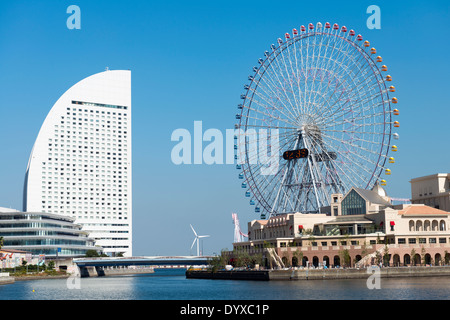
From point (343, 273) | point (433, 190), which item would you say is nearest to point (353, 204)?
point (433, 190)

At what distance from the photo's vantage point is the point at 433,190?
538 ft

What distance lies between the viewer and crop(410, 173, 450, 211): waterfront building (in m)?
160

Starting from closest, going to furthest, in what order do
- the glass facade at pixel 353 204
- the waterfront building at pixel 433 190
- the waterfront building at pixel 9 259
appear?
the glass facade at pixel 353 204, the waterfront building at pixel 433 190, the waterfront building at pixel 9 259

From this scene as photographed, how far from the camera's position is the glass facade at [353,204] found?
497 ft

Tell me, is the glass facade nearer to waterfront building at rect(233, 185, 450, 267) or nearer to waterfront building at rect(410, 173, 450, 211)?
waterfront building at rect(233, 185, 450, 267)

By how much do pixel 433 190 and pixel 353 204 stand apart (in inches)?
930

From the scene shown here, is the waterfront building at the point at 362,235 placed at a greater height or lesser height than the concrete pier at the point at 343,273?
greater

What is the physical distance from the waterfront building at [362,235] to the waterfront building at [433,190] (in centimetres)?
1117

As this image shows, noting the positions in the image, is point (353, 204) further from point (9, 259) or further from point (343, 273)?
point (9, 259)

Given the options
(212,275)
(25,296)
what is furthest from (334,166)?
(25,296)

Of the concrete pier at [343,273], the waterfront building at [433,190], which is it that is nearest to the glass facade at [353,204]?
the waterfront building at [433,190]

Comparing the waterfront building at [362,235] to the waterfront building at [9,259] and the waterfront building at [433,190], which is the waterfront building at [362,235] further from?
the waterfront building at [9,259]

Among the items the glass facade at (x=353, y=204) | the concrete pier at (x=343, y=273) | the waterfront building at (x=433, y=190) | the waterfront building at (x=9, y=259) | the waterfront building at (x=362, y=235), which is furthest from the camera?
the waterfront building at (x=9, y=259)
